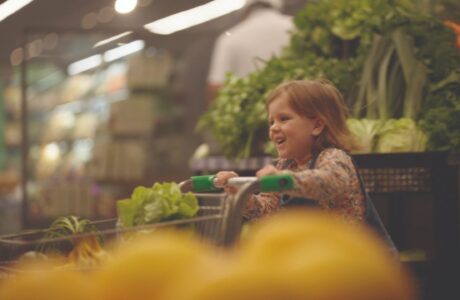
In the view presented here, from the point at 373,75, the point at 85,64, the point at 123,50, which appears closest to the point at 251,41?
the point at 373,75

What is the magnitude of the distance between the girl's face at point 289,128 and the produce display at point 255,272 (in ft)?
3.95

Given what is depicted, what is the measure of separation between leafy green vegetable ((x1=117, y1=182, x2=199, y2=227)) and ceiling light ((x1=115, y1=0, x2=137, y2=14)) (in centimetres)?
755

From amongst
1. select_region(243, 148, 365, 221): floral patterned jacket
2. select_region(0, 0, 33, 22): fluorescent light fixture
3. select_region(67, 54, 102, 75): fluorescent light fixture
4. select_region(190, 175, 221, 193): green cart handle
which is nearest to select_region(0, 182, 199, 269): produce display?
select_region(243, 148, 365, 221): floral patterned jacket

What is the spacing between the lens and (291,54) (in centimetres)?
474

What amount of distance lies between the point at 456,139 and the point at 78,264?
8.56ft

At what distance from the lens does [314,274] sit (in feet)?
3.51

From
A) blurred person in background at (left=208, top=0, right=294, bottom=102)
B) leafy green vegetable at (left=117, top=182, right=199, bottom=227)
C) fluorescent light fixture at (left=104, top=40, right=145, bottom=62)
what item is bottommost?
leafy green vegetable at (left=117, top=182, right=199, bottom=227)

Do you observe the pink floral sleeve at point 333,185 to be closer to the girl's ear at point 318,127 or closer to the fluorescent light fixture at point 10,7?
the girl's ear at point 318,127

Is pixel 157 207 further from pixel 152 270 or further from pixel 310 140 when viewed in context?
pixel 310 140

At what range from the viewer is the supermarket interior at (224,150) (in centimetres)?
117

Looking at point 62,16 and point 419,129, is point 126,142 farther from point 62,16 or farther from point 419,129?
point 419,129

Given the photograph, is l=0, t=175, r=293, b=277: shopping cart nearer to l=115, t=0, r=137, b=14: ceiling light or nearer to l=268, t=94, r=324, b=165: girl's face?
l=268, t=94, r=324, b=165: girl's face

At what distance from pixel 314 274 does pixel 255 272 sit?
8cm

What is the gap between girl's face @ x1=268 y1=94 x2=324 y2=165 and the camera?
2455 millimetres
